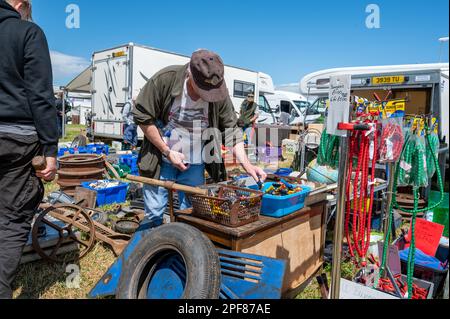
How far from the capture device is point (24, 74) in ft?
6.35

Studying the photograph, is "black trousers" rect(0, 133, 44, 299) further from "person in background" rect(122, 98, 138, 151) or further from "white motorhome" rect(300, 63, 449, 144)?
"person in background" rect(122, 98, 138, 151)

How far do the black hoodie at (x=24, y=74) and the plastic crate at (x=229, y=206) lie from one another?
1086mm

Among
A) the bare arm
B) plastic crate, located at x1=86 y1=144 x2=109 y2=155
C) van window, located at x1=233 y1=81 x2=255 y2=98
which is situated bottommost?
plastic crate, located at x1=86 y1=144 x2=109 y2=155

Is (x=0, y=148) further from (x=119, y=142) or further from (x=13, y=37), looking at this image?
(x=119, y=142)

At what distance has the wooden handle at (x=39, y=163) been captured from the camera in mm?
2020

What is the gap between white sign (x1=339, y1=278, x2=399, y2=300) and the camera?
2.16m

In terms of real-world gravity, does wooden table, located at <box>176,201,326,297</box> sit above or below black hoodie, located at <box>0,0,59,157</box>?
below

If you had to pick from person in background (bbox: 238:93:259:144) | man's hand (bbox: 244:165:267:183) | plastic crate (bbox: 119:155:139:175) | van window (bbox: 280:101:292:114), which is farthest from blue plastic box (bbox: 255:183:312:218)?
van window (bbox: 280:101:292:114)

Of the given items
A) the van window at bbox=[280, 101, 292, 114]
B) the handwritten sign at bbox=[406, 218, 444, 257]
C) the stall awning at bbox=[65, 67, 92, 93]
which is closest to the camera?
the handwritten sign at bbox=[406, 218, 444, 257]

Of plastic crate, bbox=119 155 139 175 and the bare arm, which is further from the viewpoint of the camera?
plastic crate, bbox=119 155 139 175

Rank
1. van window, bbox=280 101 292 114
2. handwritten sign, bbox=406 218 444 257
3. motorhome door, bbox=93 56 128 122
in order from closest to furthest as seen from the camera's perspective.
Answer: handwritten sign, bbox=406 218 444 257 < motorhome door, bbox=93 56 128 122 < van window, bbox=280 101 292 114

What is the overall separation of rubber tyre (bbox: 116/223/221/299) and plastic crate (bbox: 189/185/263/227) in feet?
0.73

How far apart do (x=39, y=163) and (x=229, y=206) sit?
1.22 m

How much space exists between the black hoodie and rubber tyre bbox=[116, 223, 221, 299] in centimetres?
95
